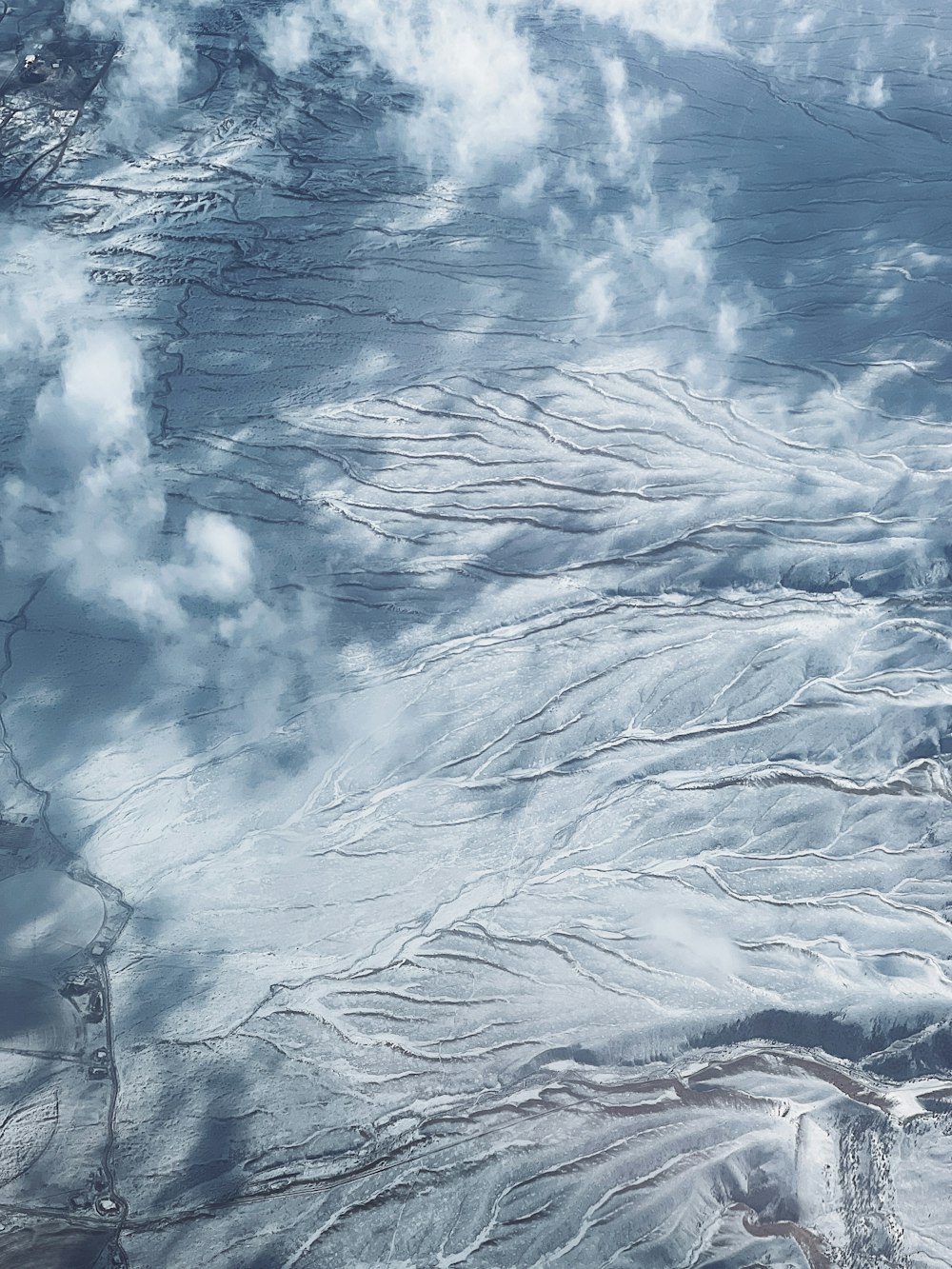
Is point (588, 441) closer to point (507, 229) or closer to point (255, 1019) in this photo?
point (507, 229)

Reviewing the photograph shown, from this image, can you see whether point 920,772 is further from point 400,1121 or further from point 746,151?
point 746,151

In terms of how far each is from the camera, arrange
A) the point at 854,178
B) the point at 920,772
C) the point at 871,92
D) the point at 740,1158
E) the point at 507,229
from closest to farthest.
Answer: the point at 740,1158 < the point at 920,772 < the point at 507,229 < the point at 854,178 < the point at 871,92

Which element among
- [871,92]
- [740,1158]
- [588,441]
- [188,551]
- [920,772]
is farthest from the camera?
[871,92]

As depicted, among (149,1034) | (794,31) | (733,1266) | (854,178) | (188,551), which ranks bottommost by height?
(733,1266)

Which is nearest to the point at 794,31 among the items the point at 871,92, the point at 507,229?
the point at 871,92

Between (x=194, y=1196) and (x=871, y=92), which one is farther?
(x=871, y=92)

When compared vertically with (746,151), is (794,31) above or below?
above

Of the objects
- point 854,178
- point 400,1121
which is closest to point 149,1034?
point 400,1121
